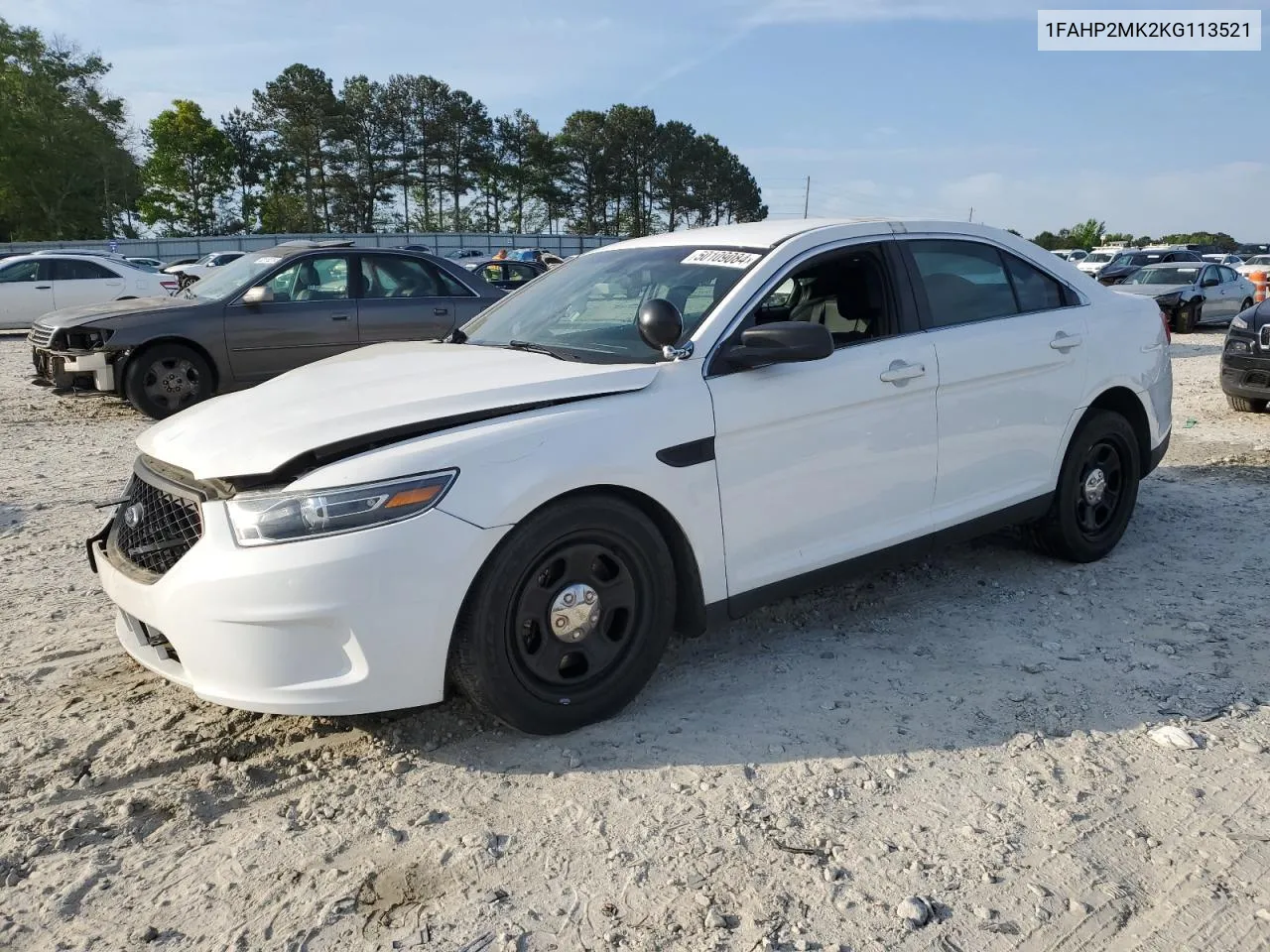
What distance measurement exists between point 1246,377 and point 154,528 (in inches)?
371

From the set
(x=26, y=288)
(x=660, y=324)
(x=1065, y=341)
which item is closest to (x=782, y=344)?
(x=660, y=324)

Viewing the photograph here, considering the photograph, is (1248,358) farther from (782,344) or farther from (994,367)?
(782,344)

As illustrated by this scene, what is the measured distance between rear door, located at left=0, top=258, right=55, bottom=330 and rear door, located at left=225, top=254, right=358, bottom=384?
10464 millimetres

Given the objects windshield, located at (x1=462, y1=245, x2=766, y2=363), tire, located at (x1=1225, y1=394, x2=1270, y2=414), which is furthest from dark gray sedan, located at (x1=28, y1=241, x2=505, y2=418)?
tire, located at (x1=1225, y1=394, x2=1270, y2=414)

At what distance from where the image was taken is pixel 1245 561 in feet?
16.6

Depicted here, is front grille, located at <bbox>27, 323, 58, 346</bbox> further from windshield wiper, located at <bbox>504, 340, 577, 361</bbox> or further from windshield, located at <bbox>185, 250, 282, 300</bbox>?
windshield wiper, located at <bbox>504, 340, 577, 361</bbox>

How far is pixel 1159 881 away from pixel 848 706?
1.15 metres

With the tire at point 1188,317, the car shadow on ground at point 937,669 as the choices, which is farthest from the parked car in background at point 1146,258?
the car shadow on ground at point 937,669

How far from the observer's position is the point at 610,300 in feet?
13.3

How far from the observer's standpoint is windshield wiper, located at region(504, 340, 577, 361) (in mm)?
3678

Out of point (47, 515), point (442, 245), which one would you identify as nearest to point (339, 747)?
point (47, 515)

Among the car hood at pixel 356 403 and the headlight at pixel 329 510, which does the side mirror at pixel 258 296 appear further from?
the headlight at pixel 329 510

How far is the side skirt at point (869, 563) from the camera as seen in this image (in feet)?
11.7

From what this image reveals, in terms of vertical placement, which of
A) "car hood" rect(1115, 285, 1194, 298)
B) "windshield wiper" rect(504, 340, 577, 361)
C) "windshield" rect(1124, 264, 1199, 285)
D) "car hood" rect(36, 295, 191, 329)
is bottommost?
"windshield wiper" rect(504, 340, 577, 361)
